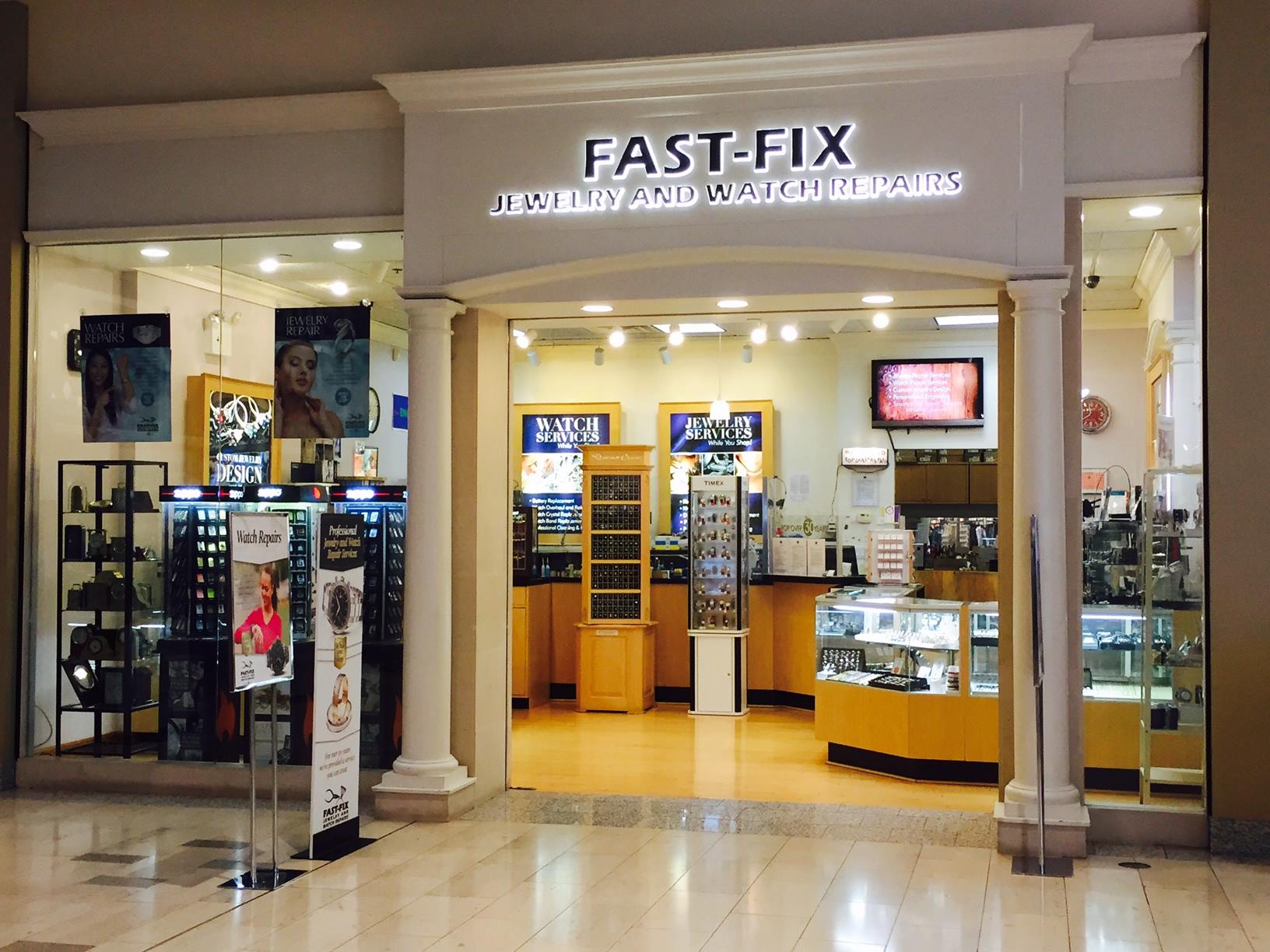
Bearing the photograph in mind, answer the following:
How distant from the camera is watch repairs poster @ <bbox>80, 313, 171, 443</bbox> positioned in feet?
23.8

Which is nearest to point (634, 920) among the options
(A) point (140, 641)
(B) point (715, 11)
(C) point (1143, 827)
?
(C) point (1143, 827)

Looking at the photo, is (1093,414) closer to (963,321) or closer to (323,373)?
(323,373)

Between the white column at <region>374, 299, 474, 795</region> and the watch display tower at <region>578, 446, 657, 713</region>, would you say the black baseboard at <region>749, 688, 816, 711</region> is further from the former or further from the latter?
the white column at <region>374, 299, 474, 795</region>

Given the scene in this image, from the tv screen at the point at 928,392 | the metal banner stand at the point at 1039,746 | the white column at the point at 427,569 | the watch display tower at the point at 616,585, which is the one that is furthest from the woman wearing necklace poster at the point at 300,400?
the tv screen at the point at 928,392

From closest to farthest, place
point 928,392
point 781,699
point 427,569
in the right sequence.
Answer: point 427,569
point 781,699
point 928,392

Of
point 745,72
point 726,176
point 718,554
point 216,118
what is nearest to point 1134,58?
point 745,72

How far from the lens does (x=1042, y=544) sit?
19.0 feet

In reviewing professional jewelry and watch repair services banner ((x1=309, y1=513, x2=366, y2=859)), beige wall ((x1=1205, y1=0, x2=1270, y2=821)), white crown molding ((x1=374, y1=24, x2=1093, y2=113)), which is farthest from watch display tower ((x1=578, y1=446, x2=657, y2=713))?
beige wall ((x1=1205, y1=0, x2=1270, y2=821))

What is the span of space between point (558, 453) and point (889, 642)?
7.55 meters

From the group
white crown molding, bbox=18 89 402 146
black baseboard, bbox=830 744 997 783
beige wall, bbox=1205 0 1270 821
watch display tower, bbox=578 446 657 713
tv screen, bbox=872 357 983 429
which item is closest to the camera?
beige wall, bbox=1205 0 1270 821

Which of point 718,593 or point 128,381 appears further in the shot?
point 718,593

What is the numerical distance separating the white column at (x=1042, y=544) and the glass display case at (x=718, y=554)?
4.68m

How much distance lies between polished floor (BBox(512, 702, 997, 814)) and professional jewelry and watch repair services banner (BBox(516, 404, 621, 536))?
4563 mm

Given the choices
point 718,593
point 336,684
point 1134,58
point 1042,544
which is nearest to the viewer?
point 336,684
